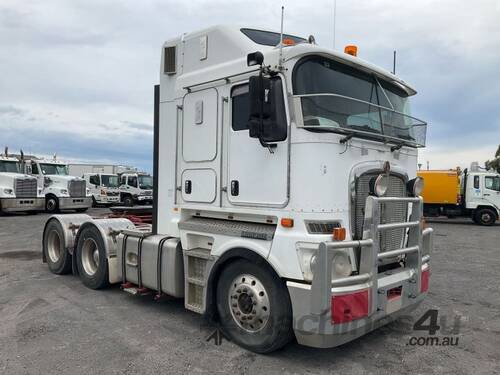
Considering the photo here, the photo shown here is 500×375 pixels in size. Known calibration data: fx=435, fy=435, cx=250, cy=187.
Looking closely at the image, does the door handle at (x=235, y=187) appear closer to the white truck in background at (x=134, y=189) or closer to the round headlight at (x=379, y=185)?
the round headlight at (x=379, y=185)

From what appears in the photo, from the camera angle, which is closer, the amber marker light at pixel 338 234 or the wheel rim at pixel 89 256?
the amber marker light at pixel 338 234

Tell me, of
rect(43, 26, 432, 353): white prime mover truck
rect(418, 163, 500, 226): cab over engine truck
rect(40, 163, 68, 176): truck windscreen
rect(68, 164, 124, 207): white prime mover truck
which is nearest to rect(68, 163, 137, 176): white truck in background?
rect(68, 164, 124, 207): white prime mover truck

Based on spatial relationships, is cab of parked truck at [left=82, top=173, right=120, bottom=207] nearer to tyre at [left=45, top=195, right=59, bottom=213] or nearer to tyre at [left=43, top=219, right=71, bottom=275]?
tyre at [left=45, top=195, right=59, bottom=213]

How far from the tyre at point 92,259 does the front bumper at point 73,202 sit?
16715mm

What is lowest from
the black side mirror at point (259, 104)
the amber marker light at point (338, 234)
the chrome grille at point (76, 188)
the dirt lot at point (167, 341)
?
the dirt lot at point (167, 341)

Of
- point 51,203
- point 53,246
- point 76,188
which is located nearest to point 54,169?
point 76,188

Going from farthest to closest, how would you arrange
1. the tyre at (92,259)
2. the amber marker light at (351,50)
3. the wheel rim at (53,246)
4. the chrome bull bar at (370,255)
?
the wheel rim at (53,246) → the tyre at (92,259) → the amber marker light at (351,50) → the chrome bull bar at (370,255)

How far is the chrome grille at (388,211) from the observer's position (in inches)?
166

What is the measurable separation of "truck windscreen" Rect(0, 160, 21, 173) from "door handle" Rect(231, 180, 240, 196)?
20.5 m

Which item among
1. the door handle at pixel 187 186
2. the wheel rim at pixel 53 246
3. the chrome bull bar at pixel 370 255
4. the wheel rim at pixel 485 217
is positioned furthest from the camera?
the wheel rim at pixel 485 217

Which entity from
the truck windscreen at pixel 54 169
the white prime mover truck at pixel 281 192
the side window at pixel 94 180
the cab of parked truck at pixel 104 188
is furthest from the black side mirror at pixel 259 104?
the side window at pixel 94 180

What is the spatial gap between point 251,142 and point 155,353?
2.31 meters

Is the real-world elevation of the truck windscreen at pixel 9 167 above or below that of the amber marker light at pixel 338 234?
above

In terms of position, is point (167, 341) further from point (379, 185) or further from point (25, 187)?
point (25, 187)
